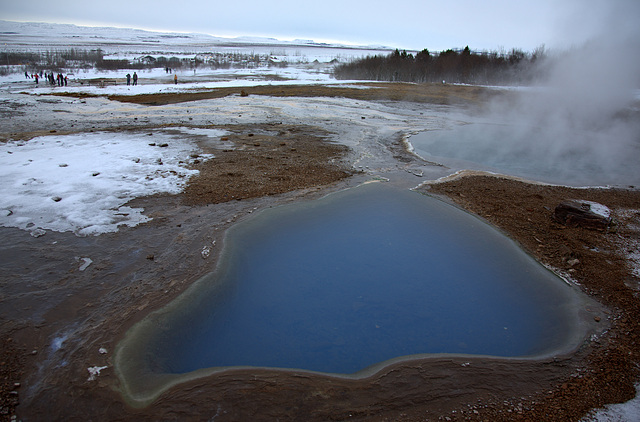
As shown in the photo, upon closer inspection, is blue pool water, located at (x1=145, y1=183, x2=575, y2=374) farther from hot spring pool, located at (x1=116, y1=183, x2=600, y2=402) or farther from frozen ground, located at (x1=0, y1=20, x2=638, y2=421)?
frozen ground, located at (x1=0, y1=20, x2=638, y2=421)

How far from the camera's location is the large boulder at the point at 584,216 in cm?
596

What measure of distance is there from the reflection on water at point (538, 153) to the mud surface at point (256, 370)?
135 cm

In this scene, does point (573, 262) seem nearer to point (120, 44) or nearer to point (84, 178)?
point (84, 178)

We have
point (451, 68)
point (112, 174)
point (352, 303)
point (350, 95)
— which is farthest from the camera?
point (451, 68)

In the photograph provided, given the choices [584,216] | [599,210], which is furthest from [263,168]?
[599,210]

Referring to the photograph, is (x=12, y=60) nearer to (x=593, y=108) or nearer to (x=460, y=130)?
(x=460, y=130)

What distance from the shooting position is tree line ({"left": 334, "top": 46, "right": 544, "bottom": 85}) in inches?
1348

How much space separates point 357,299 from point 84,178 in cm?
592

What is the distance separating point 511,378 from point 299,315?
204cm

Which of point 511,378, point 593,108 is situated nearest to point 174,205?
point 511,378

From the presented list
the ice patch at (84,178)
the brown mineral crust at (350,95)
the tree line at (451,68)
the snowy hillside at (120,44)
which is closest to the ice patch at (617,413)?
the ice patch at (84,178)

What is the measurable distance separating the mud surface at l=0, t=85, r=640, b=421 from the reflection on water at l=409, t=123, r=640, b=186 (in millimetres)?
1346

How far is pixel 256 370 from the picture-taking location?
10.5 feet

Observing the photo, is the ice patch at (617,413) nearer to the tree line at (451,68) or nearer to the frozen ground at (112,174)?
the frozen ground at (112,174)
